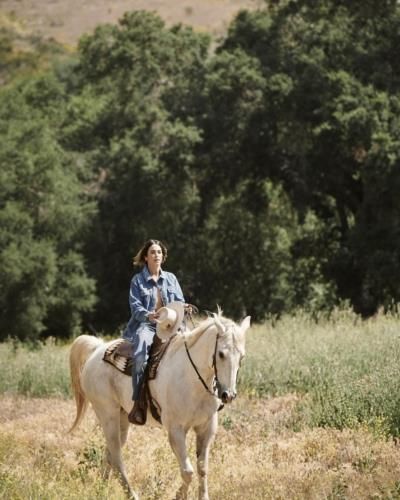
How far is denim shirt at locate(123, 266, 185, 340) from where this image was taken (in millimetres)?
9422

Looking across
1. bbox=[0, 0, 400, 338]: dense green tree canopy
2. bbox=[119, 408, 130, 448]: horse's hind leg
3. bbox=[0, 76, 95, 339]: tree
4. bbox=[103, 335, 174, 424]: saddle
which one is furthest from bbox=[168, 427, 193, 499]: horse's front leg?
bbox=[0, 76, 95, 339]: tree

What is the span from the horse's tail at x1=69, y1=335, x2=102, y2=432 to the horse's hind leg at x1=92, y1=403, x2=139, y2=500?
611 mm

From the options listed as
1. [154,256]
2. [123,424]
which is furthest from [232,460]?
[154,256]

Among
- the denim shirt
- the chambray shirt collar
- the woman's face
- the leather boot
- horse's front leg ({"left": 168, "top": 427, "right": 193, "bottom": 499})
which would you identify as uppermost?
the woman's face

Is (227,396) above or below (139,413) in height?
above

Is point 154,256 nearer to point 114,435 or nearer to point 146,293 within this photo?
point 146,293

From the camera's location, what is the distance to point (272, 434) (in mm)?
11328

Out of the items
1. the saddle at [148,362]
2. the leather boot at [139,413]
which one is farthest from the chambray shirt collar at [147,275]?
the leather boot at [139,413]

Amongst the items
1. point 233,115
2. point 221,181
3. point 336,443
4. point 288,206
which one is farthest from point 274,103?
point 336,443

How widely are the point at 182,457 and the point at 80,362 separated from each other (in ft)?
9.06

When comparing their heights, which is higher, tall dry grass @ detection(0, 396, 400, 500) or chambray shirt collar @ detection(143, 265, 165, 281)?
chambray shirt collar @ detection(143, 265, 165, 281)

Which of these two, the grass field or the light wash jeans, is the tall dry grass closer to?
the grass field

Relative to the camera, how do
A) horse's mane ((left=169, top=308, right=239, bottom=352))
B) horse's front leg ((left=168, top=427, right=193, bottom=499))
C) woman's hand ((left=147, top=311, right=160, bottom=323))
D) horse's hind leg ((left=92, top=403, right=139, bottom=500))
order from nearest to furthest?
horse's mane ((left=169, top=308, right=239, bottom=352))
horse's front leg ((left=168, top=427, right=193, bottom=499))
woman's hand ((left=147, top=311, right=160, bottom=323))
horse's hind leg ((left=92, top=403, right=139, bottom=500))

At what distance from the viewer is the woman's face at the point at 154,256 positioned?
31.1ft
